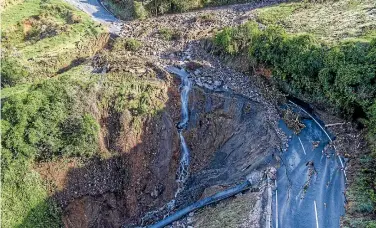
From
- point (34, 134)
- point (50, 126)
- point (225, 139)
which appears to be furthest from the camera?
point (225, 139)

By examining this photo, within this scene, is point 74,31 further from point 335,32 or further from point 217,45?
point 335,32

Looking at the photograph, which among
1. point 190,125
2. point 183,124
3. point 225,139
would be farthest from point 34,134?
point 225,139

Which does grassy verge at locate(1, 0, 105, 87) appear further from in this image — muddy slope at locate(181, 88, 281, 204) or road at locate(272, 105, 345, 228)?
road at locate(272, 105, 345, 228)

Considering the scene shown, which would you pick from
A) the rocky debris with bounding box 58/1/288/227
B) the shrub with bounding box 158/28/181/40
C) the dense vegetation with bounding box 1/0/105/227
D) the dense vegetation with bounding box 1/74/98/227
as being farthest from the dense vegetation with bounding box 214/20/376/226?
the dense vegetation with bounding box 1/74/98/227

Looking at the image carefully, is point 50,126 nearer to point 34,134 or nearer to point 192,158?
point 34,134

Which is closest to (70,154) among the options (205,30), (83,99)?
→ (83,99)

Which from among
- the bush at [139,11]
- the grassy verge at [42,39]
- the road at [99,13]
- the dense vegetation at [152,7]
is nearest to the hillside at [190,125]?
the grassy verge at [42,39]
